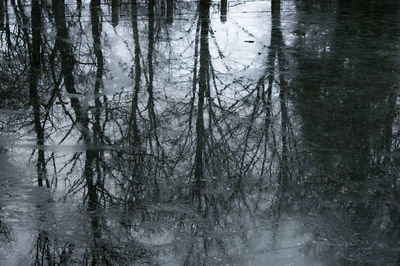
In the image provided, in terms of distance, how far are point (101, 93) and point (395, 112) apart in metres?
4.40

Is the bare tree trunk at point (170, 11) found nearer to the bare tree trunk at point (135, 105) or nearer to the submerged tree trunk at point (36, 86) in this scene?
the bare tree trunk at point (135, 105)

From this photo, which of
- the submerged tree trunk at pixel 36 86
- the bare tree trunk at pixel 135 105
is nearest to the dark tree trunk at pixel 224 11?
the bare tree trunk at pixel 135 105

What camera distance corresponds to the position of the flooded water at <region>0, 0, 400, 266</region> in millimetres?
4133

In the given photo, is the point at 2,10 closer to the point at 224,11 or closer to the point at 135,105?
the point at 224,11

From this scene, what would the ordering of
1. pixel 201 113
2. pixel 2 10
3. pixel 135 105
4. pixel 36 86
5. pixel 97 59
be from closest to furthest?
pixel 201 113 → pixel 135 105 → pixel 36 86 → pixel 97 59 → pixel 2 10

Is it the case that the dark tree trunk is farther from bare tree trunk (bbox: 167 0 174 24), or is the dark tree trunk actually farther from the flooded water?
the flooded water

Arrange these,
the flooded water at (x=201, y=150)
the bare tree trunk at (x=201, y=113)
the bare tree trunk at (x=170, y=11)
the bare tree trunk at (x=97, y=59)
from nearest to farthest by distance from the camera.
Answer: the flooded water at (x=201, y=150) < the bare tree trunk at (x=201, y=113) < the bare tree trunk at (x=97, y=59) < the bare tree trunk at (x=170, y=11)

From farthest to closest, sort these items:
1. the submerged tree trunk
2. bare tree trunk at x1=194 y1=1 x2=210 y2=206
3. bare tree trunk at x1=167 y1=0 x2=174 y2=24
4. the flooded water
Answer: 1. bare tree trunk at x1=167 y1=0 x2=174 y2=24
2. the submerged tree trunk
3. bare tree trunk at x1=194 y1=1 x2=210 y2=206
4. the flooded water

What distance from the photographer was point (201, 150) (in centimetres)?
589

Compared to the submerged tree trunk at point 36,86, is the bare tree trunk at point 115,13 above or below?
above

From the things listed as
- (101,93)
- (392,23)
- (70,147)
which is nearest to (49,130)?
(70,147)

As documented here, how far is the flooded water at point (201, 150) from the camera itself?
13.6 feet

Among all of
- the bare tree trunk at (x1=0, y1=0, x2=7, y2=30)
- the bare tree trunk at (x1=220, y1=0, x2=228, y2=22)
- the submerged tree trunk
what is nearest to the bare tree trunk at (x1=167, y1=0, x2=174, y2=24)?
the bare tree trunk at (x1=220, y1=0, x2=228, y2=22)

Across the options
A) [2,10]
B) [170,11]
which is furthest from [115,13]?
[2,10]
